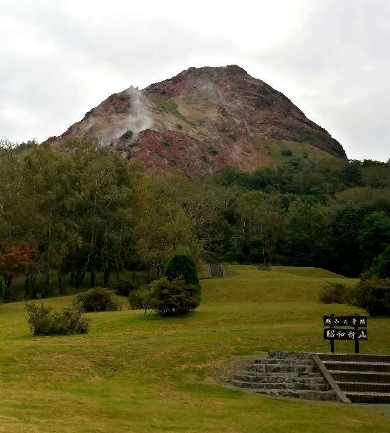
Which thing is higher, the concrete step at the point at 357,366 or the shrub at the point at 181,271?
the shrub at the point at 181,271

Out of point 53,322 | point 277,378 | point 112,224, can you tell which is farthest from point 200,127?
point 277,378

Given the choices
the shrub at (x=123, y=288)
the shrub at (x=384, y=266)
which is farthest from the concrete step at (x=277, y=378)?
the shrub at (x=123, y=288)

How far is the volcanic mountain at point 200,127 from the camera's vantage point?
132125 mm

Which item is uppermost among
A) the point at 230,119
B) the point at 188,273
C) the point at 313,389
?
the point at 230,119

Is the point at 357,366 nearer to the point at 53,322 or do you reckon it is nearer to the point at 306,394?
the point at 306,394

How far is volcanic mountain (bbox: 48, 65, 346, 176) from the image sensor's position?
433 ft

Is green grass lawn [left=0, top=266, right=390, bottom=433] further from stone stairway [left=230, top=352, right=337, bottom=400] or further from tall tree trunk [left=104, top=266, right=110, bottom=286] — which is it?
tall tree trunk [left=104, top=266, right=110, bottom=286]

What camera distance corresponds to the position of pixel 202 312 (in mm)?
30203

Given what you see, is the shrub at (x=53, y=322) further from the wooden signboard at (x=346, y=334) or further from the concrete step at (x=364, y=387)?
the concrete step at (x=364, y=387)

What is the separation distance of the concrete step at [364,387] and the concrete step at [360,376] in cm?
54

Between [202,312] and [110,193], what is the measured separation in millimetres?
22575

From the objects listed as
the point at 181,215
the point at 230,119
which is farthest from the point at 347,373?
the point at 230,119

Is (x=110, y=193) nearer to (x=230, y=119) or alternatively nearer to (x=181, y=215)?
(x=181, y=215)

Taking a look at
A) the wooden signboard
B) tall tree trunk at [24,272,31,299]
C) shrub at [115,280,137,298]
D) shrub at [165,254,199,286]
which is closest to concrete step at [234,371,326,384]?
the wooden signboard
